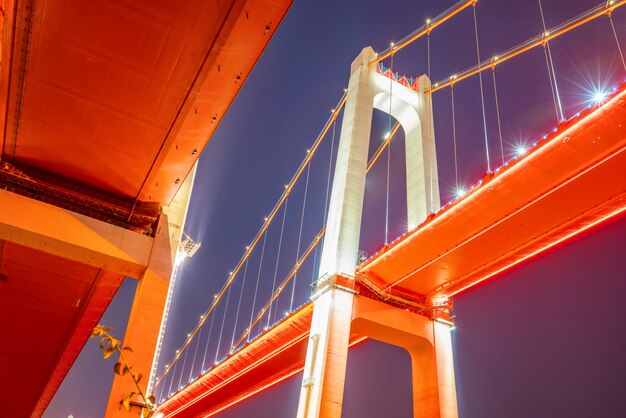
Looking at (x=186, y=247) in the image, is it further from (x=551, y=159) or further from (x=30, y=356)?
(x=551, y=159)

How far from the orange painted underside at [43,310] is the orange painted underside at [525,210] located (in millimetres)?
6949

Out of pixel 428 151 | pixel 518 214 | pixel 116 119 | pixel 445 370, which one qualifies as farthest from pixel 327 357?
A: pixel 428 151

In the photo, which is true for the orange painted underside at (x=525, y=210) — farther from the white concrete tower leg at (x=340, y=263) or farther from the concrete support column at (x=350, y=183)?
the white concrete tower leg at (x=340, y=263)

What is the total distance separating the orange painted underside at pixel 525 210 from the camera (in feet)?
24.4

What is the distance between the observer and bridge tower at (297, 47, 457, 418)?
10.6m

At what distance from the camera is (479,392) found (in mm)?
13000

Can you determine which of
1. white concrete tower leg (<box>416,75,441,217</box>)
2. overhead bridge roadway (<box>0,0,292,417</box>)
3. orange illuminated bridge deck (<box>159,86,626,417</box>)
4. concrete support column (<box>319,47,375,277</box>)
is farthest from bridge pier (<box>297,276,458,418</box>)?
overhead bridge roadway (<box>0,0,292,417</box>)

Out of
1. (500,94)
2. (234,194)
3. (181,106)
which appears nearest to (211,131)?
(181,106)

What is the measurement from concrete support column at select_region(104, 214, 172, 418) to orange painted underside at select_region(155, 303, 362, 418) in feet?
17.9

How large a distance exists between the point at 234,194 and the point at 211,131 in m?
41.1

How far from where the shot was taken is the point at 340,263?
38.8ft

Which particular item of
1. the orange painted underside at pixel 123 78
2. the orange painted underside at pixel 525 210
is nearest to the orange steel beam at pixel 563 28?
the orange painted underside at pixel 525 210

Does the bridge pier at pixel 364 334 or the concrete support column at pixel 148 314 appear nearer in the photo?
the concrete support column at pixel 148 314

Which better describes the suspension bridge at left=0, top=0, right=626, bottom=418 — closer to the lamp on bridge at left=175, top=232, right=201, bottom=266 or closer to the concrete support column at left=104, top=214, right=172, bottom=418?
the concrete support column at left=104, top=214, right=172, bottom=418
